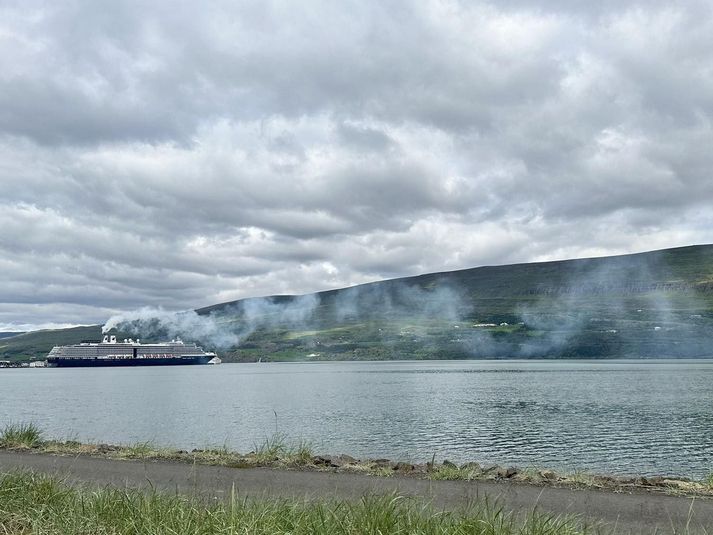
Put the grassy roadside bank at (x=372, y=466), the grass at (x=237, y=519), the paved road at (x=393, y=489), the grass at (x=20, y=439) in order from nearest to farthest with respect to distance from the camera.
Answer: the grass at (x=237, y=519), the paved road at (x=393, y=489), the grassy roadside bank at (x=372, y=466), the grass at (x=20, y=439)

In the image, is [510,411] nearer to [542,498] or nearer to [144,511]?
[542,498]

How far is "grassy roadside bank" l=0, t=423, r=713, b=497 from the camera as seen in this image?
13.9m

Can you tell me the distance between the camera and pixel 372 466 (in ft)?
56.5

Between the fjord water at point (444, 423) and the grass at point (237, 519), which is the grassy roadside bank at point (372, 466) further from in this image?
the fjord water at point (444, 423)

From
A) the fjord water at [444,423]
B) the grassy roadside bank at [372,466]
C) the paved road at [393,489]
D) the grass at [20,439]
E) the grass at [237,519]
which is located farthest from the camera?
the fjord water at [444,423]

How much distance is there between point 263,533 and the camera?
754 cm

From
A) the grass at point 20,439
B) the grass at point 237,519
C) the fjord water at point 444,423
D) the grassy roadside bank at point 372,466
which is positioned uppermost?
the grass at point 237,519

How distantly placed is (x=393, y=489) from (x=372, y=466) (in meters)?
7.43

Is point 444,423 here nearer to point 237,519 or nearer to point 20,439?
point 20,439

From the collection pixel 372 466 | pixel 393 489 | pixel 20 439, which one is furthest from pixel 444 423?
pixel 393 489

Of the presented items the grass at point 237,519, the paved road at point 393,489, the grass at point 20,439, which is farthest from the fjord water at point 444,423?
the grass at point 237,519

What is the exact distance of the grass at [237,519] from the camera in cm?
755

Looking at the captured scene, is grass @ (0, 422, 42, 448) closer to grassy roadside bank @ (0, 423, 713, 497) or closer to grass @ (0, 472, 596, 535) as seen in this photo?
grassy roadside bank @ (0, 423, 713, 497)

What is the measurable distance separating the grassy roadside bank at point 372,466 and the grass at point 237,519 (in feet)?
19.7
